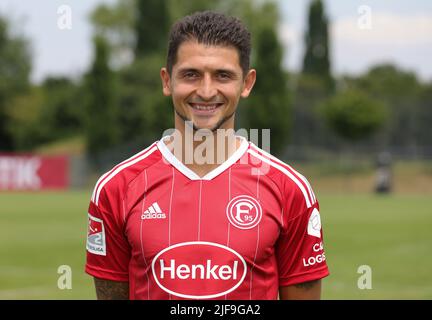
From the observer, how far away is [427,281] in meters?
10.8

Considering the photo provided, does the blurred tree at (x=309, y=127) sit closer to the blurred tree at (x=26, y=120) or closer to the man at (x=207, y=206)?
the blurred tree at (x=26, y=120)

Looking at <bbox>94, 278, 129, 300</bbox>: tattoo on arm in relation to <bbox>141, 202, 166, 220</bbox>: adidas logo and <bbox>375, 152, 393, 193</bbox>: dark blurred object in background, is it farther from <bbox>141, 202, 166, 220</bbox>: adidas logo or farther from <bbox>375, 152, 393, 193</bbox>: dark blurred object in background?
<bbox>375, 152, 393, 193</bbox>: dark blurred object in background

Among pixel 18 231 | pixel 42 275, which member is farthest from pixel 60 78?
pixel 42 275

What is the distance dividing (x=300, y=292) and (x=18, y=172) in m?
33.6

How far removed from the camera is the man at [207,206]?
3.05 meters

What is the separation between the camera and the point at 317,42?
65.7 meters

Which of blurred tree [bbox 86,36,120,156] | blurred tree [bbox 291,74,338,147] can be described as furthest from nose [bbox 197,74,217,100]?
blurred tree [bbox 291,74,338,147]

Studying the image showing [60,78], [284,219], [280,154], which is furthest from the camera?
[60,78]

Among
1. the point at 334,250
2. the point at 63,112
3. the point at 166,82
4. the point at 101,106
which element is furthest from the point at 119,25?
the point at 166,82

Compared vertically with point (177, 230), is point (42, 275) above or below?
above

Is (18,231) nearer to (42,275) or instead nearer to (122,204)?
(42,275)
